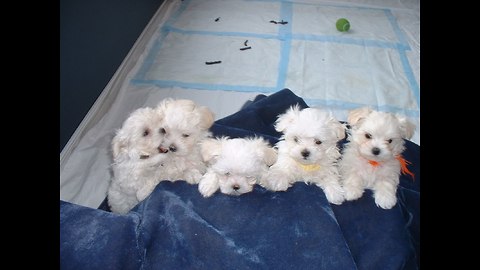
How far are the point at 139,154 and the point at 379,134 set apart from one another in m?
1.40

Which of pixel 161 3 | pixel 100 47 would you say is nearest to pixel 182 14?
pixel 161 3

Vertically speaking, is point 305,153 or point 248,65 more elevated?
point 305,153

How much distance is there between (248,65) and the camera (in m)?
4.34

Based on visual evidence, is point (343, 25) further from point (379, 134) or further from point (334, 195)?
point (334, 195)

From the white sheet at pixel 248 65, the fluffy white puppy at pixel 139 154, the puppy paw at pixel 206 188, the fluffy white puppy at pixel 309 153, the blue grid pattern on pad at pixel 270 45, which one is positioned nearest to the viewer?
the puppy paw at pixel 206 188

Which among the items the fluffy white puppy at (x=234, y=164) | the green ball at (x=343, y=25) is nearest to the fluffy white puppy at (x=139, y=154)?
the fluffy white puppy at (x=234, y=164)

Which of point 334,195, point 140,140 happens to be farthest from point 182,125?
point 334,195

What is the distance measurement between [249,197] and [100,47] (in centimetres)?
255

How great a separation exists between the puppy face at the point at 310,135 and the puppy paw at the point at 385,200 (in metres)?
0.38

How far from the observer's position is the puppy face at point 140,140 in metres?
2.17

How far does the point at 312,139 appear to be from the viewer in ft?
7.03

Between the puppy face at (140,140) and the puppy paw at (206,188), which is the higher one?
the puppy face at (140,140)

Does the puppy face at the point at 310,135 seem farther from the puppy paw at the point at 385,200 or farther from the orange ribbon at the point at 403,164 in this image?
the puppy paw at the point at 385,200

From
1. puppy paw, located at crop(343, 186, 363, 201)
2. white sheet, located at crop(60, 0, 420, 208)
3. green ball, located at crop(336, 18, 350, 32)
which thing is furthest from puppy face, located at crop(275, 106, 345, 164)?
green ball, located at crop(336, 18, 350, 32)
